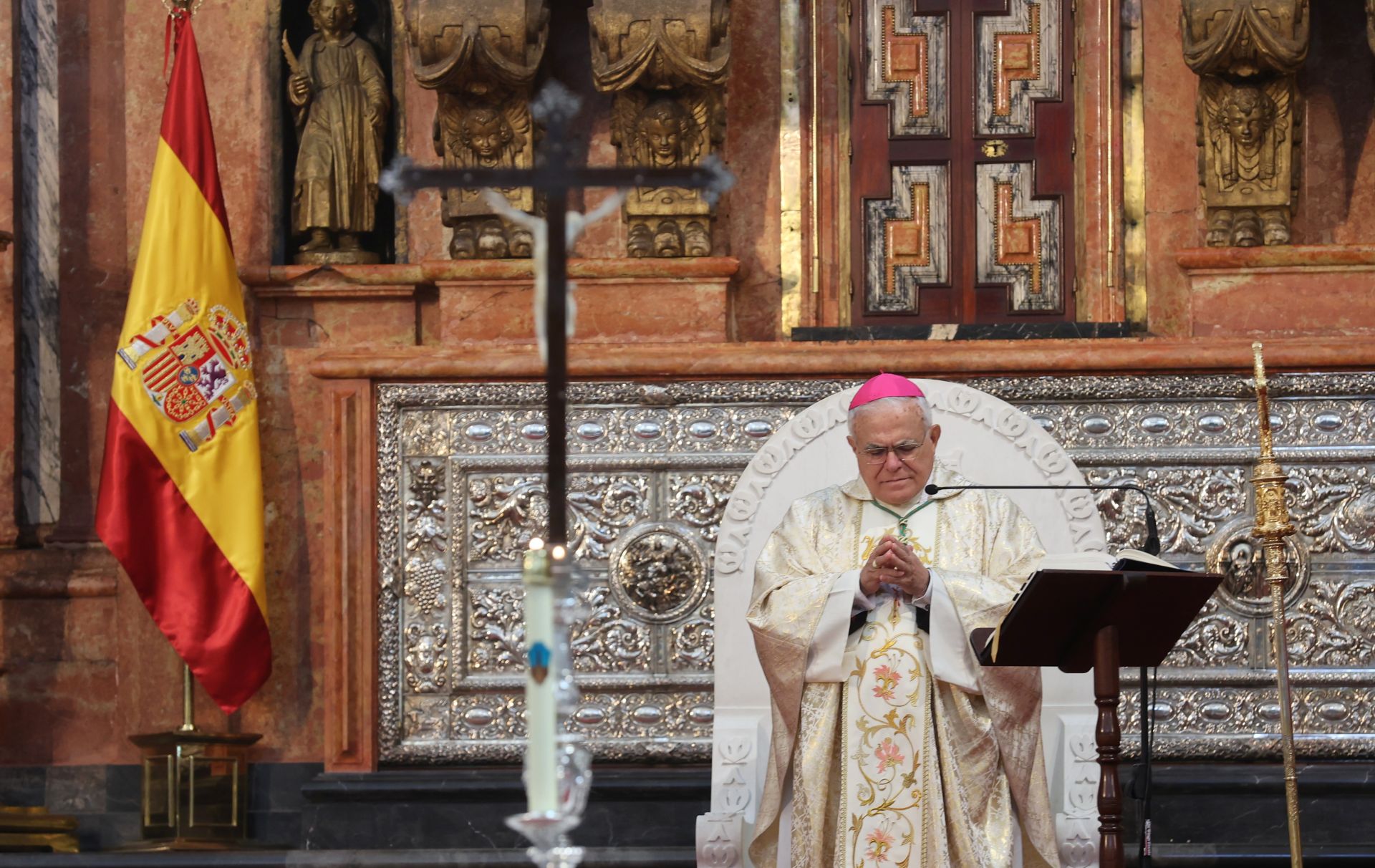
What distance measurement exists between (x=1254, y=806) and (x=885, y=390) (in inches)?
90.1

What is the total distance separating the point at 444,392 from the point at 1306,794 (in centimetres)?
322

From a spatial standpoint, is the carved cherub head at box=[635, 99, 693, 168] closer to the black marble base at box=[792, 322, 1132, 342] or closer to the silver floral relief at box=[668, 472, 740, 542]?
the black marble base at box=[792, 322, 1132, 342]

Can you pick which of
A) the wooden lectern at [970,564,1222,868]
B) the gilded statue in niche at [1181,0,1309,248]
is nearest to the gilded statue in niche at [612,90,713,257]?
the gilded statue in niche at [1181,0,1309,248]

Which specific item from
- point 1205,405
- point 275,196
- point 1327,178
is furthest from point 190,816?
point 1327,178

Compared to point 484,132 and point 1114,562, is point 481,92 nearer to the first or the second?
point 484,132

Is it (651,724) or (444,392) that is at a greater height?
(444,392)

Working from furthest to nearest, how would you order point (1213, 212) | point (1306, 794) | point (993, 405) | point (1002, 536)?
point (1213, 212)
point (1306, 794)
point (993, 405)
point (1002, 536)

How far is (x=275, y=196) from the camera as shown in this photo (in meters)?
8.20

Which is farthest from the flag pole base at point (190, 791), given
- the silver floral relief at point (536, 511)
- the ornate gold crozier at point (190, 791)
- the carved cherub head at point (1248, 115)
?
the carved cherub head at point (1248, 115)

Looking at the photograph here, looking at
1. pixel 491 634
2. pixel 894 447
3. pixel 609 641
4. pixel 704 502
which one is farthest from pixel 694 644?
pixel 894 447

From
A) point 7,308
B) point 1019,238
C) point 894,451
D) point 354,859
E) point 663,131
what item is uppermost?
point 663,131

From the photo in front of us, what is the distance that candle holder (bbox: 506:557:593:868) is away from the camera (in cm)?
302

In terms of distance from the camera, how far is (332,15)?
322 inches

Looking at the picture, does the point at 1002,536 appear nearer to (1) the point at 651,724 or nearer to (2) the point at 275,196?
(1) the point at 651,724
